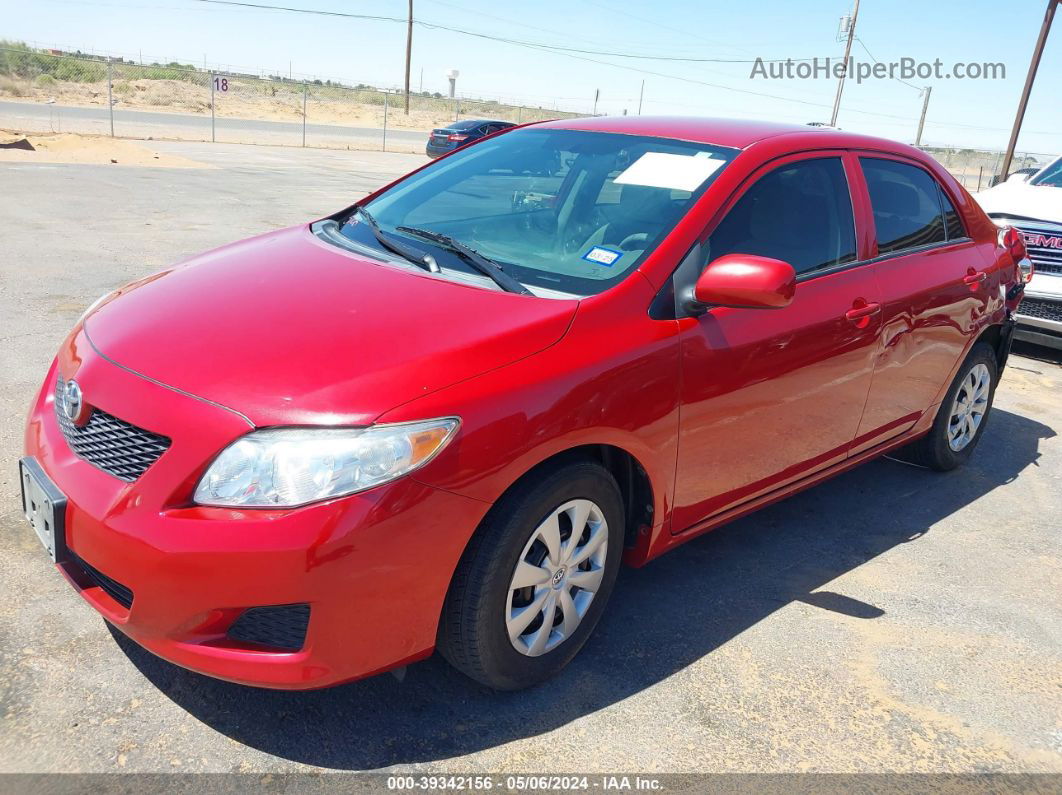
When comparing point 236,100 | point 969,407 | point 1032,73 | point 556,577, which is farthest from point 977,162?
point 556,577

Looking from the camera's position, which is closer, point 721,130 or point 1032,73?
point 721,130

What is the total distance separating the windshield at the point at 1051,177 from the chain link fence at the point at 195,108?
67.5 ft

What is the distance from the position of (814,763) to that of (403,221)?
2.47 metres

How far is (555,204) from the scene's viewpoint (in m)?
3.41

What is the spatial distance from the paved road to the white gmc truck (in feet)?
76.4

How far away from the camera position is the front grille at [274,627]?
223cm

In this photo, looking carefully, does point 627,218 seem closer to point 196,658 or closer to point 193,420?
point 193,420

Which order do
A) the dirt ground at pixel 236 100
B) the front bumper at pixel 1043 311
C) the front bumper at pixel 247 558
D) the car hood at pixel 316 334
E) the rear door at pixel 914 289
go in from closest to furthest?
the front bumper at pixel 247 558, the car hood at pixel 316 334, the rear door at pixel 914 289, the front bumper at pixel 1043 311, the dirt ground at pixel 236 100

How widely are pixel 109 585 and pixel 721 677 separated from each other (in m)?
1.93

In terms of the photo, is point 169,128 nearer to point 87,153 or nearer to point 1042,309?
point 87,153

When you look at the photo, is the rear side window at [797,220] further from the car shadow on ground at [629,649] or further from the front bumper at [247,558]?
the front bumper at [247,558]

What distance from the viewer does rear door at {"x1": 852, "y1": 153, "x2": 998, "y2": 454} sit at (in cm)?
387

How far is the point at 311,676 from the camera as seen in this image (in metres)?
2.27

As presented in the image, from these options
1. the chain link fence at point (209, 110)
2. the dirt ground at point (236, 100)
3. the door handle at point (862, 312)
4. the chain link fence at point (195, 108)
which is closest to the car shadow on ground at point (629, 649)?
the door handle at point (862, 312)
